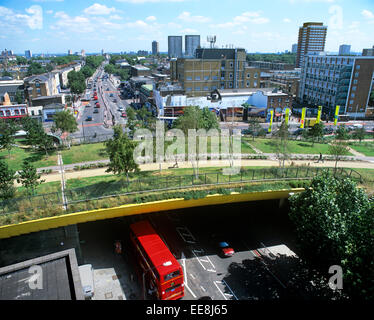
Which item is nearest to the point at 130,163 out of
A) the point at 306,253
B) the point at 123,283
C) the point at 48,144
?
the point at 123,283

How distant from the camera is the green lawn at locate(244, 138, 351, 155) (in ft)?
111

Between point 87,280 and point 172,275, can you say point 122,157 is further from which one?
point 172,275

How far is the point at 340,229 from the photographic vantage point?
12391mm

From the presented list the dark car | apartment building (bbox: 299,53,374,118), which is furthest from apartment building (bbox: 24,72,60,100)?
apartment building (bbox: 299,53,374,118)

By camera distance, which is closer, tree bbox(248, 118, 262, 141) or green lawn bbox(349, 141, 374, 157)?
green lawn bbox(349, 141, 374, 157)

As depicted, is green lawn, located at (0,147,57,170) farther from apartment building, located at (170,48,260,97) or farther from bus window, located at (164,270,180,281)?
apartment building, located at (170,48,260,97)

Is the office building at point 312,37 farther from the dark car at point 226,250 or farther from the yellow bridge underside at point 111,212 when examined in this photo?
the dark car at point 226,250

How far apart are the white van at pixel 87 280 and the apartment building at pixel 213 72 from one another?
52439 millimetres

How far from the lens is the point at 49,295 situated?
938 centimetres

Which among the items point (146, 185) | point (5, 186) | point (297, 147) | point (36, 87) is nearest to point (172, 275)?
point (146, 185)

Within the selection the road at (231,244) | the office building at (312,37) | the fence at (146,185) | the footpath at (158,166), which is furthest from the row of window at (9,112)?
the office building at (312,37)

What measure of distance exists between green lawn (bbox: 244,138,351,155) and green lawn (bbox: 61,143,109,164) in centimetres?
1831

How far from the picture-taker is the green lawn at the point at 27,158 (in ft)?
89.1

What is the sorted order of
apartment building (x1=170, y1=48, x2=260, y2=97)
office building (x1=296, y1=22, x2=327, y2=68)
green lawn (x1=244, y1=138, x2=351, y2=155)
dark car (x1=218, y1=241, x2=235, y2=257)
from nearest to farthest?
dark car (x1=218, y1=241, x2=235, y2=257) → green lawn (x1=244, y1=138, x2=351, y2=155) → apartment building (x1=170, y1=48, x2=260, y2=97) → office building (x1=296, y1=22, x2=327, y2=68)
